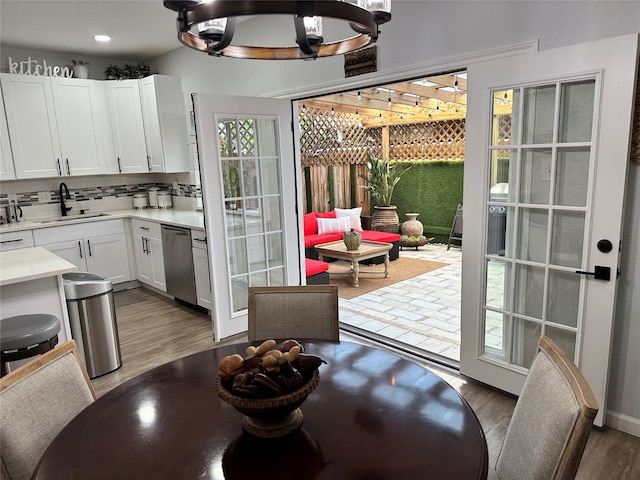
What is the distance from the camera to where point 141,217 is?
4.65 meters

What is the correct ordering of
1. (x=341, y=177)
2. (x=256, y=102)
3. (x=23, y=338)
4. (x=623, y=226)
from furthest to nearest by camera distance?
1. (x=341, y=177)
2. (x=256, y=102)
3. (x=23, y=338)
4. (x=623, y=226)

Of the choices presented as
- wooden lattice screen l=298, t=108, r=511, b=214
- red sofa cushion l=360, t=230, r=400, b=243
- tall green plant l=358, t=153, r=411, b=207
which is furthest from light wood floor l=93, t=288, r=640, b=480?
tall green plant l=358, t=153, r=411, b=207

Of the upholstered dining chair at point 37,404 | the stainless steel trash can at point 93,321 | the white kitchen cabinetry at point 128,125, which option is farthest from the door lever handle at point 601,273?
the white kitchen cabinetry at point 128,125

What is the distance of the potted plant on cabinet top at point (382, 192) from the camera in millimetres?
7340

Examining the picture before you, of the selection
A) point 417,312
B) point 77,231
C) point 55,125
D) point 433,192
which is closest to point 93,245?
point 77,231

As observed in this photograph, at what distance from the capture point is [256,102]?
339 cm

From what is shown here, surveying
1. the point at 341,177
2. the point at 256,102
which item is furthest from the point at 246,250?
the point at 341,177

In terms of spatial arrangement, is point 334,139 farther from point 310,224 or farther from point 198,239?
point 198,239

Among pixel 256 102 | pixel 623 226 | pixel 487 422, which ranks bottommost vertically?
pixel 487 422

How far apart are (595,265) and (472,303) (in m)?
0.71

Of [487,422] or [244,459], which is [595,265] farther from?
[244,459]

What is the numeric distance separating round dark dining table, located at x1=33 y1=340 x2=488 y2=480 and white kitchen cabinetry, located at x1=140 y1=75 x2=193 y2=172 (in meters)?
3.79

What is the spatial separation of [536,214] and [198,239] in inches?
107

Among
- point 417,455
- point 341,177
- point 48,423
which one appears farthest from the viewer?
point 341,177
